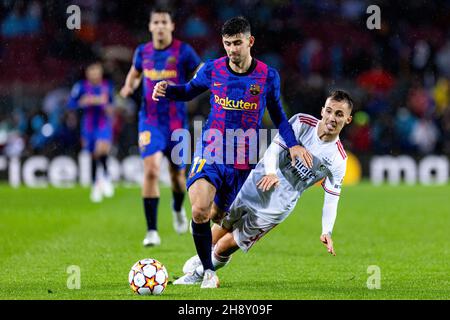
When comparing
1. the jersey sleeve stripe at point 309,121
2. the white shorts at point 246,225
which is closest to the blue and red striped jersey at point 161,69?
the white shorts at point 246,225

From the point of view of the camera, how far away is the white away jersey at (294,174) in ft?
25.5

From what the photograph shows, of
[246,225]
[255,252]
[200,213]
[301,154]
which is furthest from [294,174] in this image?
[255,252]

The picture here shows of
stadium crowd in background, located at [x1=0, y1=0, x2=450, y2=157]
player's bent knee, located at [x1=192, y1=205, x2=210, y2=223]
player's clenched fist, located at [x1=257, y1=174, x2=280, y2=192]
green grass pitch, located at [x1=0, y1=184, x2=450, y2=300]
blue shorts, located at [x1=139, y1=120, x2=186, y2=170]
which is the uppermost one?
stadium crowd in background, located at [x1=0, y1=0, x2=450, y2=157]

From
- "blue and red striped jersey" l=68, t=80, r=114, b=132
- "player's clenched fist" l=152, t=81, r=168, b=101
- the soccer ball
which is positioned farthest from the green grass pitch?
"player's clenched fist" l=152, t=81, r=168, b=101

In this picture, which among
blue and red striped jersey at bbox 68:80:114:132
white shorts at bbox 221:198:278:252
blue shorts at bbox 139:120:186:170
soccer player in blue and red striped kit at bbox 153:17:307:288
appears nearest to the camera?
soccer player in blue and red striped kit at bbox 153:17:307:288

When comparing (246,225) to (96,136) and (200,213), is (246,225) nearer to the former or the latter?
(200,213)

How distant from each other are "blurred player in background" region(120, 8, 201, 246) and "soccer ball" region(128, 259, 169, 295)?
140 inches

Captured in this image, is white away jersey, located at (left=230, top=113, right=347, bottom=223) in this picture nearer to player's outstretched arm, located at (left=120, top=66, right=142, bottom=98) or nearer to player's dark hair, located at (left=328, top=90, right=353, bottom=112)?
player's dark hair, located at (left=328, top=90, right=353, bottom=112)

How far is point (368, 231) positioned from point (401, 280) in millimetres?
4511

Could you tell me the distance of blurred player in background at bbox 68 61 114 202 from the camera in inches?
672

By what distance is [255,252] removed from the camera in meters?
10.5

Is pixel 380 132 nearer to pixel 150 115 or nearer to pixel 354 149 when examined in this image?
pixel 354 149

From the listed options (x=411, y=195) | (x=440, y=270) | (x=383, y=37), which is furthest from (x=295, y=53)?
(x=440, y=270)

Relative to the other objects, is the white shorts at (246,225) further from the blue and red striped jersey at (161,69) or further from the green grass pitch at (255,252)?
the blue and red striped jersey at (161,69)
